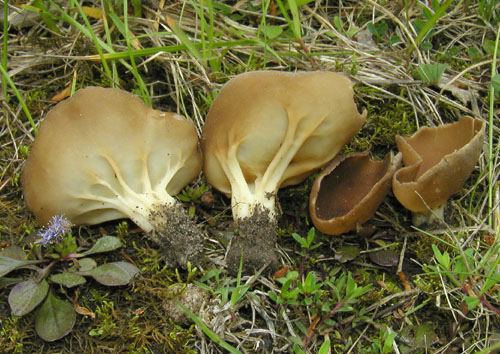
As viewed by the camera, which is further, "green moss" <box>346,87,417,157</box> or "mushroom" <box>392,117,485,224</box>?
"green moss" <box>346,87,417,157</box>

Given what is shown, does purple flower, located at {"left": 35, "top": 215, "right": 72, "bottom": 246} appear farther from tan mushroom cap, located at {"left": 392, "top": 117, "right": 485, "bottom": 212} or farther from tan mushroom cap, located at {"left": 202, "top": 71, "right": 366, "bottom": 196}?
tan mushroom cap, located at {"left": 392, "top": 117, "right": 485, "bottom": 212}

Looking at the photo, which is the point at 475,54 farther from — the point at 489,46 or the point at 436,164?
the point at 436,164

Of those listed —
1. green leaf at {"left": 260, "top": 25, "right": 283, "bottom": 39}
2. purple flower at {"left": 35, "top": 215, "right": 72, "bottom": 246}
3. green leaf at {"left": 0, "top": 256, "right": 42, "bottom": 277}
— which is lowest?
green leaf at {"left": 0, "top": 256, "right": 42, "bottom": 277}

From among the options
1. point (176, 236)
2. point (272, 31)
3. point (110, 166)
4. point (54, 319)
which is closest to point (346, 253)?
point (176, 236)

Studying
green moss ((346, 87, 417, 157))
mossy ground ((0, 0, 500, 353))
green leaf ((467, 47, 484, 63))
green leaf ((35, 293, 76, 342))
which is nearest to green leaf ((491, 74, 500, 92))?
mossy ground ((0, 0, 500, 353))

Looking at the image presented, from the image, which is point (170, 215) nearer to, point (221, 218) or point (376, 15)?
point (221, 218)

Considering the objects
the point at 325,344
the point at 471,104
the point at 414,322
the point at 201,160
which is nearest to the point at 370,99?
the point at 471,104

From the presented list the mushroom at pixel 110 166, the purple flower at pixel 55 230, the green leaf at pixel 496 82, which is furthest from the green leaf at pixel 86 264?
the green leaf at pixel 496 82
